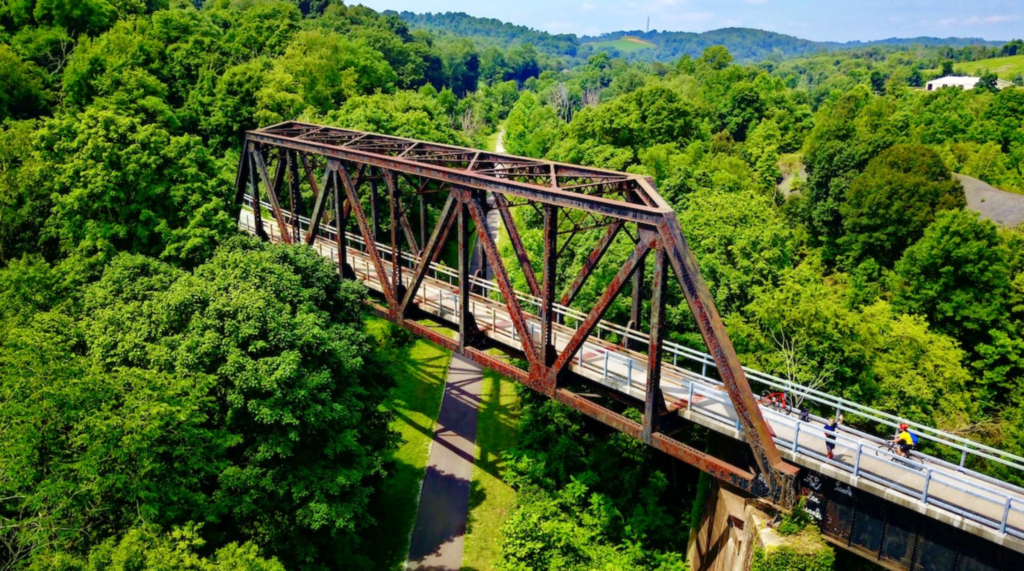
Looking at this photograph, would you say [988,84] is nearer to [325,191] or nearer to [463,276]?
[325,191]

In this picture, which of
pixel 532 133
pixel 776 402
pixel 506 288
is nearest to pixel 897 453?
pixel 776 402

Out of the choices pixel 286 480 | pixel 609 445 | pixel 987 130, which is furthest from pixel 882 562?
pixel 987 130

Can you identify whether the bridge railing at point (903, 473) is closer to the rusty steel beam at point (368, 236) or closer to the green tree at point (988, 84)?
the rusty steel beam at point (368, 236)

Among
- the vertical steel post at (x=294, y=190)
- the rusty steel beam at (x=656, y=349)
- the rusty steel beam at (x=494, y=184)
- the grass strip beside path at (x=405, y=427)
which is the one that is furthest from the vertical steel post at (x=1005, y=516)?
the vertical steel post at (x=294, y=190)

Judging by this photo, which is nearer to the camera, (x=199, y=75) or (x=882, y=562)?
(x=882, y=562)

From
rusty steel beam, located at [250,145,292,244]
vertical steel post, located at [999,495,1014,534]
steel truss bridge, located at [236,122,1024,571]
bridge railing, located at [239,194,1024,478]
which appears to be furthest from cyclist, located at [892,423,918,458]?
rusty steel beam, located at [250,145,292,244]

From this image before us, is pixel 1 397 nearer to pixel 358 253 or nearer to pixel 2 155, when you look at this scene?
pixel 358 253
